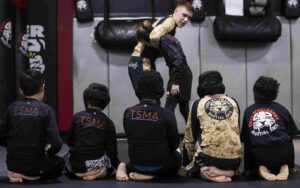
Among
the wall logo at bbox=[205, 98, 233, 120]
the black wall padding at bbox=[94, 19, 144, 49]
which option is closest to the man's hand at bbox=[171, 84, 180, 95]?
the wall logo at bbox=[205, 98, 233, 120]

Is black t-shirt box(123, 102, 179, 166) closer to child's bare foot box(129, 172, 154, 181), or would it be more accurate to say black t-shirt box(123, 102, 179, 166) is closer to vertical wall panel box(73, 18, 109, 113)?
child's bare foot box(129, 172, 154, 181)

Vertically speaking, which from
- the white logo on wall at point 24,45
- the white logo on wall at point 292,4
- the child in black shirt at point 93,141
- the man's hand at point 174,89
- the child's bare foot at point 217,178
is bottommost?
the child's bare foot at point 217,178

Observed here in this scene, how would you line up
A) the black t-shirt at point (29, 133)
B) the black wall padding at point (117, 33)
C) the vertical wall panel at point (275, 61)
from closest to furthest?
the black t-shirt at point (29, 133)
the black wall padding at point (117, 33)
the vertical wall panel at point (275, 61)

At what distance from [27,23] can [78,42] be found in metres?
0.59

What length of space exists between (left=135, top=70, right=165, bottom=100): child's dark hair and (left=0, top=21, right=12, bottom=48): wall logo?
2.56 metres

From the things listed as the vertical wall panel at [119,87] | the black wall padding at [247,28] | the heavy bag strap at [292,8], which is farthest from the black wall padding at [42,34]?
the heavy bag strap at [292,8]

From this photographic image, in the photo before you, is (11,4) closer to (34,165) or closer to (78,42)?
(78,42)

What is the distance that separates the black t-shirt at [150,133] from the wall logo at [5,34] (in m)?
2.58

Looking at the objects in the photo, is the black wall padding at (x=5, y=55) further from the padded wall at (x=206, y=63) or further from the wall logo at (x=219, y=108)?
the wall logo at (x=219, y=108)

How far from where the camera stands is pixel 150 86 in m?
3.24

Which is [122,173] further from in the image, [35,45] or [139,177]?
[35,45]

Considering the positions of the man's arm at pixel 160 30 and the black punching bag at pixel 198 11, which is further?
the black punching bag at pixel 198 11

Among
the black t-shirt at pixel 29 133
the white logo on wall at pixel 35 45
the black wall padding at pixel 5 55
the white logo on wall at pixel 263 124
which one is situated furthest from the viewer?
the white logo on wall at pixel 35 45

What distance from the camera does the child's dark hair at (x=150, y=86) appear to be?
3.23 meters
